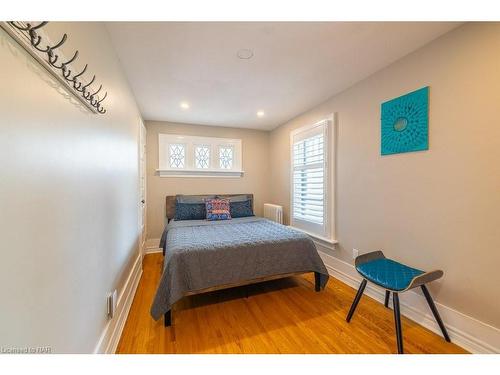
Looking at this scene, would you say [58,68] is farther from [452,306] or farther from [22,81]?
[452,306]

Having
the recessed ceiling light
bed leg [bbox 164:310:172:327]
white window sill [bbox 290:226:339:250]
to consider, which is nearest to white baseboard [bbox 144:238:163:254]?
bed leg [bbox 164:310:172:327]

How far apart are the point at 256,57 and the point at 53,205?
179cm

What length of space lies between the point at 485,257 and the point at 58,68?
2.63 metres

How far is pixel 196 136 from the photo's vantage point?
3.83 m

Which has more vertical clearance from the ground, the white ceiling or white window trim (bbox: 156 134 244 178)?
the white ceiling

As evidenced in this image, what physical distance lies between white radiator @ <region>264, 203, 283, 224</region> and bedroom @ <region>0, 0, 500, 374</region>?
92cm

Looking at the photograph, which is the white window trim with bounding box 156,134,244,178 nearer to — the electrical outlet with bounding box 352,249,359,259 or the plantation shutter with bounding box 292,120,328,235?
the plantation shutter with bounding box 292,120,328,235

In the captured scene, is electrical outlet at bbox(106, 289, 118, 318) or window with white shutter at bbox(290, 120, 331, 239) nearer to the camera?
electrical outlet at bbox(106, 289, 118, 318)

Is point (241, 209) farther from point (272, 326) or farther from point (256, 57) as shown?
point (256, 57)

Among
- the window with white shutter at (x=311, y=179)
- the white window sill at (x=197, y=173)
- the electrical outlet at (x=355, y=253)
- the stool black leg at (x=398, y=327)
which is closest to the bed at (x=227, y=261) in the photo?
the electrical outlet at (x=355, y=253)

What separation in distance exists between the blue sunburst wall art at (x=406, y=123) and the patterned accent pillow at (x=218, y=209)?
2.37m

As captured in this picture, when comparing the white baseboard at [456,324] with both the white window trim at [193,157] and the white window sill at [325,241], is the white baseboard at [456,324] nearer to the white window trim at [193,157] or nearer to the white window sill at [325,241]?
the white window sill at [325,241]

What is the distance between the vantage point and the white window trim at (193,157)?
12.0 feet

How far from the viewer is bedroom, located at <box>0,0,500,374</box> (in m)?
0.74
